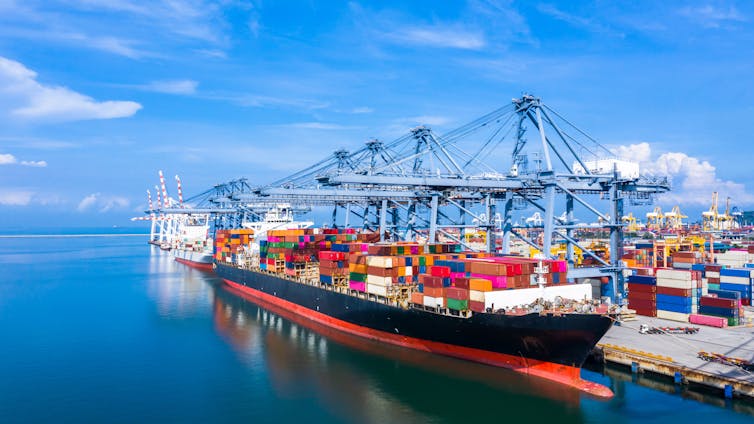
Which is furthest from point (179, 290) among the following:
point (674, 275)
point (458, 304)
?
point (674, 275)

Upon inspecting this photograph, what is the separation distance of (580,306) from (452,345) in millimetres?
6092

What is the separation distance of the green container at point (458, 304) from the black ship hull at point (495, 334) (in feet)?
1.45

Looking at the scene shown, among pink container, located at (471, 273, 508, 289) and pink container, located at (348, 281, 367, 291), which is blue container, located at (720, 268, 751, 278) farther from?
pink container, located at (348, 281, 367, 291)

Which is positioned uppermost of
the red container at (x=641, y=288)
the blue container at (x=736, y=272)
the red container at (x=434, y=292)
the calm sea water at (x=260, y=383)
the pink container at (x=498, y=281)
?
the pink container at (x=498, y=281)

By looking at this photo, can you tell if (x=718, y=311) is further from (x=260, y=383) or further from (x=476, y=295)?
(x=260, y=383)

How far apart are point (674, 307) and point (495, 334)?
Result: 14.4 meters

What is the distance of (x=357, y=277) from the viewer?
30.2m

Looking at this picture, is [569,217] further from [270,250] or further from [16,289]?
[16,289]

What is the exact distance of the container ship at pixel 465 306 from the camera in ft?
66.7

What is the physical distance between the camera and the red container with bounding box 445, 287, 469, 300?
22.4m

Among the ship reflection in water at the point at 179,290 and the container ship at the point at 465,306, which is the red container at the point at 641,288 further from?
the ship reflection in water at the point at 179,290

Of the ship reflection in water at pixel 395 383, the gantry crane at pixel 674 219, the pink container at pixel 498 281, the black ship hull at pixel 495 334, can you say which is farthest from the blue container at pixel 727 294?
the gantry crane at pixel 674 219

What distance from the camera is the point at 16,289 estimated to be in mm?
50438

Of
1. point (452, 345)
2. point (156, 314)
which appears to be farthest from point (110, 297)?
point (452, 345)
